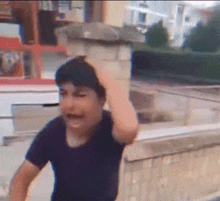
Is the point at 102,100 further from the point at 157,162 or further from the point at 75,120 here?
the point at 157,162

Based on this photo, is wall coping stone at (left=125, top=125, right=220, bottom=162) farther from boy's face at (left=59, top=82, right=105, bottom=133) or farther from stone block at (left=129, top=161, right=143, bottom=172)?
boy's face at (left=59, top=82, right=105, bottom=133)

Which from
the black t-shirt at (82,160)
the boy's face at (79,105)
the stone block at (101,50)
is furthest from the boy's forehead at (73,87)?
the stone block at (101,50)

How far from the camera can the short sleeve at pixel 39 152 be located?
0.87 m

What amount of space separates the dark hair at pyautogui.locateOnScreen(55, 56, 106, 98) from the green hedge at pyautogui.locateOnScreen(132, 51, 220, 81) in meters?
0.33

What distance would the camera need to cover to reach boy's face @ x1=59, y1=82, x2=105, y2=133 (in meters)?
0.69

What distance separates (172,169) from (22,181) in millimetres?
1693

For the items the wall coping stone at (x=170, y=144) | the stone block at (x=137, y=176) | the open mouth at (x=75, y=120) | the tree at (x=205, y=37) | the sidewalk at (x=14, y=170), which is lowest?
the sidewalk at (x=14, y=170)

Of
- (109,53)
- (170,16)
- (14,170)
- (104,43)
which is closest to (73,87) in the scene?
(170,16)

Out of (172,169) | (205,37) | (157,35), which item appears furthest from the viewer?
(172,169)

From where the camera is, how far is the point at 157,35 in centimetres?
80

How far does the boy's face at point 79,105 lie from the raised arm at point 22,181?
280mm

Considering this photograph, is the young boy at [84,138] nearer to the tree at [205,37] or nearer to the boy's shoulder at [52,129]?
the boy's shoulder at [52,129]

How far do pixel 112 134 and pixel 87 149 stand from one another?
0.34 ft

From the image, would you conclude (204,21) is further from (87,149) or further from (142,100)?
(142,100)
